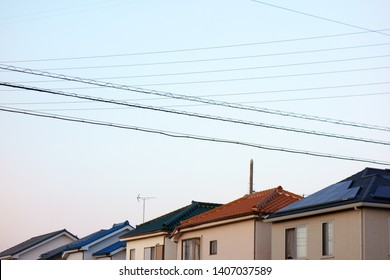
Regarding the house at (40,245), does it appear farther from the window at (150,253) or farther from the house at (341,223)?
the house at (341,223)

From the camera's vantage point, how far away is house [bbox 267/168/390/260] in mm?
28359

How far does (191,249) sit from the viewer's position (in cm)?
4097

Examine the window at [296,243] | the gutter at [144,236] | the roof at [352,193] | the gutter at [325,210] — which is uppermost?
the roof at [352,193]

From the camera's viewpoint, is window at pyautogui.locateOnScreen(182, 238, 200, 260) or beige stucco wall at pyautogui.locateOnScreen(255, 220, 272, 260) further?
window at pyautogui.locateOnScreen(182, 238, 200, 260)

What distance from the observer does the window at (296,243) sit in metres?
31.7

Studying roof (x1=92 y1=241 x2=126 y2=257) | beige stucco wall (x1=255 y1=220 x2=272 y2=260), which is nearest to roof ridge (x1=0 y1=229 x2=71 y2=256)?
roof (x1=92 y1=241 x2=126 y2=257)

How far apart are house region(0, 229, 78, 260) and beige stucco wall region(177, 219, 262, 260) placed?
3636 cm

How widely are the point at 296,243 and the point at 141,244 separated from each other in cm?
1733

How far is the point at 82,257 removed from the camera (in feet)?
184

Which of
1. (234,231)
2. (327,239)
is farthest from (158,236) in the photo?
(327,239)

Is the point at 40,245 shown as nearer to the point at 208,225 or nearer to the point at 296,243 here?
the point at 208,225

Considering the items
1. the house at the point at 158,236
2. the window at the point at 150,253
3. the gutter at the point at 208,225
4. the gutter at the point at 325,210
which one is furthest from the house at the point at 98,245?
the gutter at the point at 325,210

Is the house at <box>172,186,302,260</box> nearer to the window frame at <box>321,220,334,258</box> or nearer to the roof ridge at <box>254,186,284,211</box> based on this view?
the roof ridge at <box>254,186,284,211</box>
